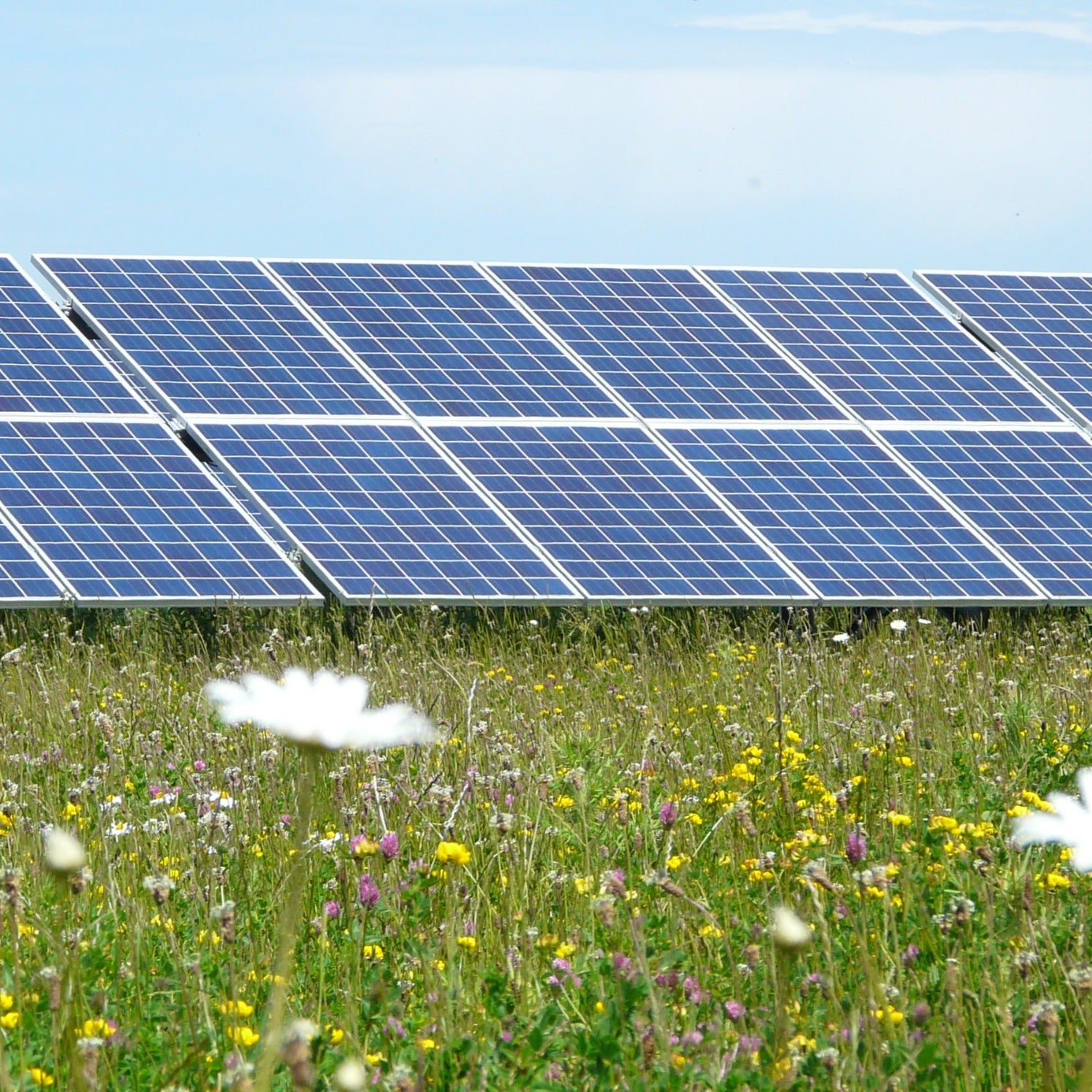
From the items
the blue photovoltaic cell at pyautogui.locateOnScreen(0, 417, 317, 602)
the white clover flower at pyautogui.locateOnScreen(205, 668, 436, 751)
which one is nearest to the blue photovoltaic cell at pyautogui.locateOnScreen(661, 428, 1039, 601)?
the blue photovoltaic cell at pyautogui.locateOnScreen(0, 417, 317, 602)

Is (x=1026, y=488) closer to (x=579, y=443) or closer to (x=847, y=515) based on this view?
(x=847, y=515)

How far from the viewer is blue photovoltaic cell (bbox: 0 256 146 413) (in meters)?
15.2

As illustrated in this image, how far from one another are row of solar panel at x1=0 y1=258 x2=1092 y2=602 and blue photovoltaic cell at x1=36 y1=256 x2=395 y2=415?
0.03m

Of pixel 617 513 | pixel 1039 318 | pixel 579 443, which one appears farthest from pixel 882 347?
pixel 617 513

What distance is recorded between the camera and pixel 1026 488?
53.4ft

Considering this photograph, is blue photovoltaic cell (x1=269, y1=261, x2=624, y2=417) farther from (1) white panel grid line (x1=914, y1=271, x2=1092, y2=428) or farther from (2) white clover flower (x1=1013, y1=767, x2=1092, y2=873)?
(2) white clover flower (x1=1013, y1=767, x2=1092, y2=873)

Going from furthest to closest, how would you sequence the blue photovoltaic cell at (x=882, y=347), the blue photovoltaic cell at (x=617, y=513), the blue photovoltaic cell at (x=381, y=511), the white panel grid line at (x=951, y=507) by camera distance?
the blue photovoltaic cell at (x=882, y=347) → the white panel grid line at (x=951, y=507) → the blue photovoltaic cell at (x=617, y=513) → the blue photovoltaic cell at (x=381, y=511)

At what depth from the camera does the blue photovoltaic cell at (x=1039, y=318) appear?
18.9 m

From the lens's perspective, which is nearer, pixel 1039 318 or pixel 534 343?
pixel 534 343

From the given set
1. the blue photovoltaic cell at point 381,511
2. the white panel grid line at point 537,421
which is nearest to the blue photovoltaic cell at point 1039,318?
the white panel grid line at point 537,421

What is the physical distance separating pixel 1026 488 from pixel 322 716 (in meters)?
15.5

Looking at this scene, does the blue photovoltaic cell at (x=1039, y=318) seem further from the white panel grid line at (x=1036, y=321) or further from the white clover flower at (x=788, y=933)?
the white clover flower at (x=788, y=933)

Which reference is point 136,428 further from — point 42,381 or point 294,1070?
point 294,1070

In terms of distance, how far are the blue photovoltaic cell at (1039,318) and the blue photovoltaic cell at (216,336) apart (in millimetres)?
7982
